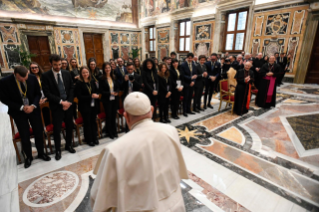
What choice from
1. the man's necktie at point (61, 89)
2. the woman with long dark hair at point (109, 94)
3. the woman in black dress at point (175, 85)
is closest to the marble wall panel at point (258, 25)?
the woman in black dress at point (175, 85)

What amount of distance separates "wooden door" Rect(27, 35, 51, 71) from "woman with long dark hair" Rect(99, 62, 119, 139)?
1074 cm

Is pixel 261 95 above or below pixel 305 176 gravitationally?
above

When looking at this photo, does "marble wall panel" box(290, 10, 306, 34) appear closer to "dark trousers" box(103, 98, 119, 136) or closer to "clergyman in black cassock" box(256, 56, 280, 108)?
"clergyman in black cassock" box(256, 56, 280, 108)

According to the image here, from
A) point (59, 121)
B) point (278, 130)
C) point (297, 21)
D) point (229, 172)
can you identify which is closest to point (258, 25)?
point (297, 21)

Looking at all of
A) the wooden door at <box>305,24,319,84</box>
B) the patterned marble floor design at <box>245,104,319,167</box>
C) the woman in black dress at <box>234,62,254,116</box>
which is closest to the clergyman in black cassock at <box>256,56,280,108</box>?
the patterned marble floor design at <box>245,104,319,167</box>

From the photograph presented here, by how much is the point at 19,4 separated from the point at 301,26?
626 inches

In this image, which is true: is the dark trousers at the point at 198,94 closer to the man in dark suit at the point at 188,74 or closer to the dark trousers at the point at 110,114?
the man in dark suit at the point at 188,74

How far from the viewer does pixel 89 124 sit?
11.7 ft

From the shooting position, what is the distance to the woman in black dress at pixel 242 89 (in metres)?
5.20

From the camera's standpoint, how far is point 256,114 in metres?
5.51

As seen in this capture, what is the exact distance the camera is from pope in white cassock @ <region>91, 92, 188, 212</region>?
3.25 feet

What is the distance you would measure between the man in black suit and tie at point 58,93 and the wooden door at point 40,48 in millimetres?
10899

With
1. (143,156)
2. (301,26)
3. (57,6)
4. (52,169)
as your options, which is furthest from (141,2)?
(143,156)

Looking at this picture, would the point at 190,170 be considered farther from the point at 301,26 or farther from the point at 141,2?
the point at 141,2
